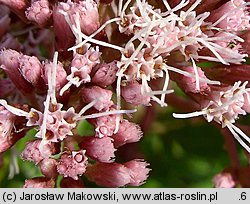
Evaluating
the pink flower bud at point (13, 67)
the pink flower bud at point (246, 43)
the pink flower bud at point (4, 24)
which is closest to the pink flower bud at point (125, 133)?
the pink flower bud at point (13, 67)

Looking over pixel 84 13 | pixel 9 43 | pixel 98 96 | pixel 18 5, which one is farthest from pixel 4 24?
pixel 98 96

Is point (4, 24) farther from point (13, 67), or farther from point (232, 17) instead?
point (232, 17)

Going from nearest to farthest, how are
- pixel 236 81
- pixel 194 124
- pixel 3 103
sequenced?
pixel 3 103 → pixel 236 81 → pixel 194 124

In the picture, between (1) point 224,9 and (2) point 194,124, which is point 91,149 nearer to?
(1) point 224,9

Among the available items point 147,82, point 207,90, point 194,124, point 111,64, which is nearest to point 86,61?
point 111,64

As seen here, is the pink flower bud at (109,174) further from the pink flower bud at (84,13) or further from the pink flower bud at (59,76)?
the pink flower bud at (84,13)

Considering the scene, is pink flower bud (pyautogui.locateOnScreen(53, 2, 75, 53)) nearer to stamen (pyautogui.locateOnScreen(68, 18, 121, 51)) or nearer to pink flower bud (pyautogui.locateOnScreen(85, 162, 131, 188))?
stamen (pyautogui.locateOnScreen(68, 18, 121, 51))
